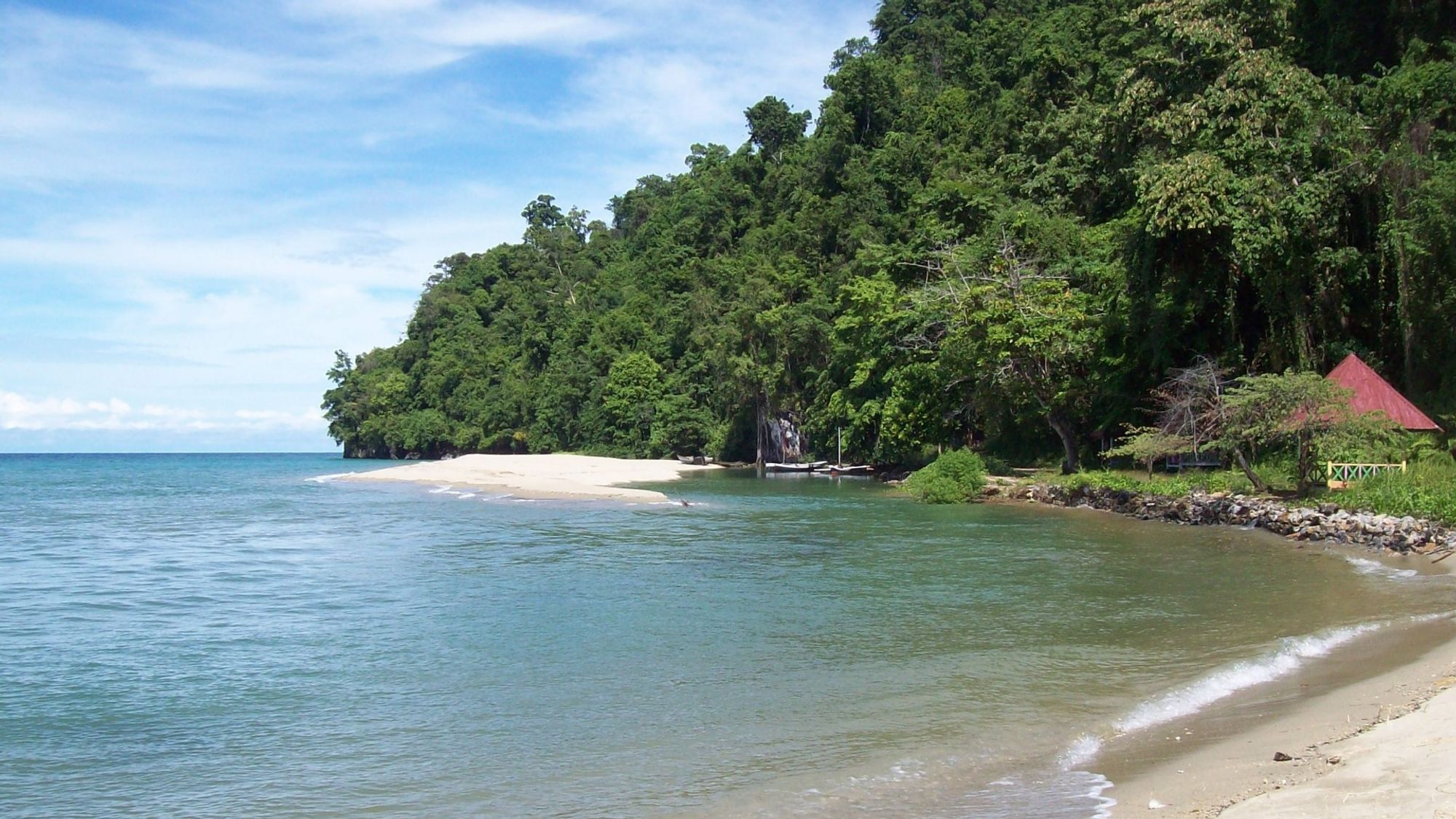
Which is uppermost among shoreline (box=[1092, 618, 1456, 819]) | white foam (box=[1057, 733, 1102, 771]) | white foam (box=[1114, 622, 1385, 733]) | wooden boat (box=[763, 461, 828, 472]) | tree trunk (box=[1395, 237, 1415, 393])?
tree trunk (box=[1395, 237, 1415, 393])

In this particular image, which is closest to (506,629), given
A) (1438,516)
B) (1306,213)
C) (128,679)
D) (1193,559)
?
(128,679)

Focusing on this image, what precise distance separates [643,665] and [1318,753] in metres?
6.75

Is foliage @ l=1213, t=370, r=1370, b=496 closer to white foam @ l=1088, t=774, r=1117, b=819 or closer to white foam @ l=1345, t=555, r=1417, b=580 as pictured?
white foam @ l=1345, t=555, r=1417, b=580

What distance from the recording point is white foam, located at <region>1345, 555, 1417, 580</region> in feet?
53.8

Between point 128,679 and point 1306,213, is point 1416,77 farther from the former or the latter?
point 128,679

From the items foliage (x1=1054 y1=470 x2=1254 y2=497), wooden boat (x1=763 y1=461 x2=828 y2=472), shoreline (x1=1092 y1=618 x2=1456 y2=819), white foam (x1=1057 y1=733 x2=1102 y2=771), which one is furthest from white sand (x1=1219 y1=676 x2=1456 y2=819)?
wooden boat (x1=763 y1=461 x2=828 y2=472)

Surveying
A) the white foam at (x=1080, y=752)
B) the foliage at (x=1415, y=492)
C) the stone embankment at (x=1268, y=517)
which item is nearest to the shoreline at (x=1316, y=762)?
the white foam at (x=1080, y=752)

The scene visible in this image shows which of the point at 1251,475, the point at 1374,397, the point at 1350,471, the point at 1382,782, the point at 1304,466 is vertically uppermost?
the point at 1374,397

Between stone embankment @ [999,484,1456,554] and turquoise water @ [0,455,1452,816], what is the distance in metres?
1.35

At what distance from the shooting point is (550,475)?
167 ft

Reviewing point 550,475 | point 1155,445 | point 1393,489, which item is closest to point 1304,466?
point 1393,489

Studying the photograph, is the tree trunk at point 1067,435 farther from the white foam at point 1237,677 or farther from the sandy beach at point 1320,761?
the sandy beach at point 1320,761

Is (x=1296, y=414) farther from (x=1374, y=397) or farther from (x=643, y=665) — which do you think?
(x=643, y=665)

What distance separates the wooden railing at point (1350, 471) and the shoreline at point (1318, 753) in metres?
13.2
